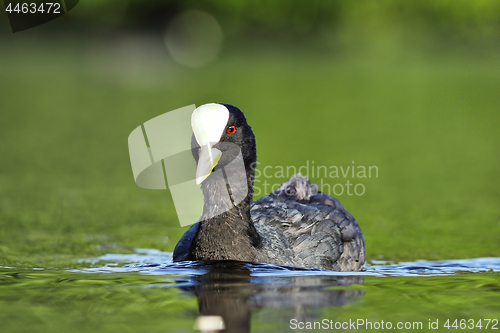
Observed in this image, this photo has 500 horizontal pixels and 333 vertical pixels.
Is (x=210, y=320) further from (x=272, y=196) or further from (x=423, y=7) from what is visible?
(x=423, y=7)

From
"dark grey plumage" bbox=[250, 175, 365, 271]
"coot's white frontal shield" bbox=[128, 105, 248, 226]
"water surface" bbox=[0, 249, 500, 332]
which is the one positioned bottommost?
"water surface" bbox=[0, 249, 500, 332]

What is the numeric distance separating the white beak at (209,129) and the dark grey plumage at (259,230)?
71 millimetres

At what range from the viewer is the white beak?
4.93 m

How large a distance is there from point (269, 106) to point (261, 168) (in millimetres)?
7814

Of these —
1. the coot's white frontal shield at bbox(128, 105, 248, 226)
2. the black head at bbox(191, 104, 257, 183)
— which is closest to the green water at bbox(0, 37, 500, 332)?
the coot's white frontal shield at bbox(128, 105, 248, 226)

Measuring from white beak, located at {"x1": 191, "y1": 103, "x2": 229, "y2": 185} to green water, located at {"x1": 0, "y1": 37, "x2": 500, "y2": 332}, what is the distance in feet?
3.20

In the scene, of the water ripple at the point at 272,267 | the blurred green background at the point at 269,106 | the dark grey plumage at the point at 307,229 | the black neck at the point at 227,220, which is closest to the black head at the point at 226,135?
the black neck at the point at 227,220

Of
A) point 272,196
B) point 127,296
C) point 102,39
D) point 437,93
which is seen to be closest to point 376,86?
point 437,93

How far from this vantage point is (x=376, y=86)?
22.8 m

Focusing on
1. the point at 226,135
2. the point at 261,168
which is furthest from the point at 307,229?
the point at 261,168

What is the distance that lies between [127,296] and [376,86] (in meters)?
19.7

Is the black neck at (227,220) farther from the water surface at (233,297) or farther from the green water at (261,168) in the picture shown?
the green water at (261,168)

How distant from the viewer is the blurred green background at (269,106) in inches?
303

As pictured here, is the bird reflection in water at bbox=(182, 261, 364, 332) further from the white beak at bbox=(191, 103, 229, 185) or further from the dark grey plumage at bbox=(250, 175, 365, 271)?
the white beak at bbox=(191, 103, 229, 185)
